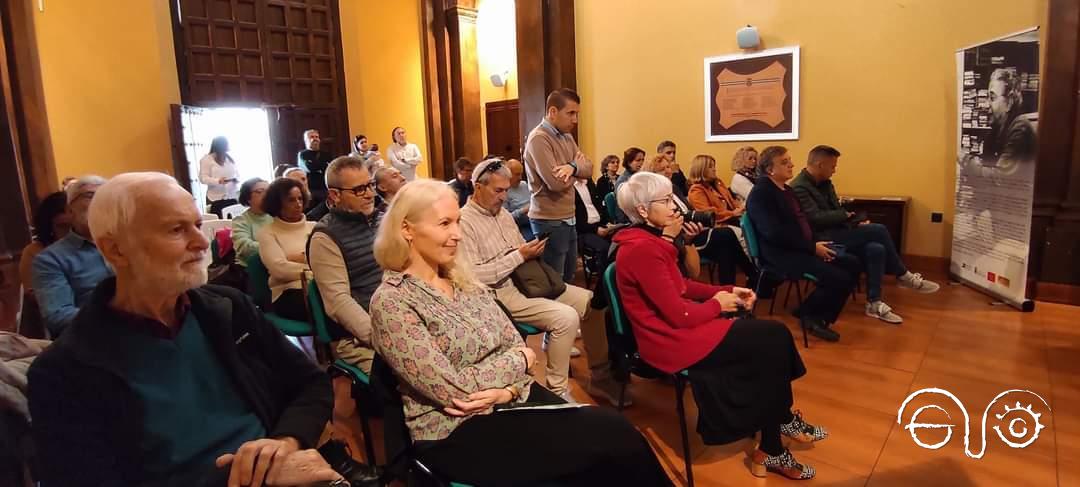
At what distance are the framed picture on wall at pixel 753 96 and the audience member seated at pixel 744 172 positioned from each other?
2.55ft

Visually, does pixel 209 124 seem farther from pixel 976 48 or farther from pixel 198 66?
pixel 976 48

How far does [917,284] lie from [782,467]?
111 inches

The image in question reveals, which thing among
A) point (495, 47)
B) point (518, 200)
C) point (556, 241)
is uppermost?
point (495, 47)

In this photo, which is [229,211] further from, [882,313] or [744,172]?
[882,313]

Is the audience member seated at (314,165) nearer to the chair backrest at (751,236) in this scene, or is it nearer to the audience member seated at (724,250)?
the audience member seated at (724,250)

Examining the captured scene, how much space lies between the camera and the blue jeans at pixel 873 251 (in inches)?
162

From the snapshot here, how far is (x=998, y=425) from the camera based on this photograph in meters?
2.67

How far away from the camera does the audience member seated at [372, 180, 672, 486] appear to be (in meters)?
1.54

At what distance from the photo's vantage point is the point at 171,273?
1290 millimetres

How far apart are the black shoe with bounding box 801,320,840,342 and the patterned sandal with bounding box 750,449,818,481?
1540 millimetres

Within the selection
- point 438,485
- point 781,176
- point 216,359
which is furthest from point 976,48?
point 216,359

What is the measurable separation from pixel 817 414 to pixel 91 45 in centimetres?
831

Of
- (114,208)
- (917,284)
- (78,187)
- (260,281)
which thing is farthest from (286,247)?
(917,284)

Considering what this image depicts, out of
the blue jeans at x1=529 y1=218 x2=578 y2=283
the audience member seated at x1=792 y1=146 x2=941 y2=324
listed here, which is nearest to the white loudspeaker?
the audience member seated at x1=792 y1=146 x2=941 y2=324
